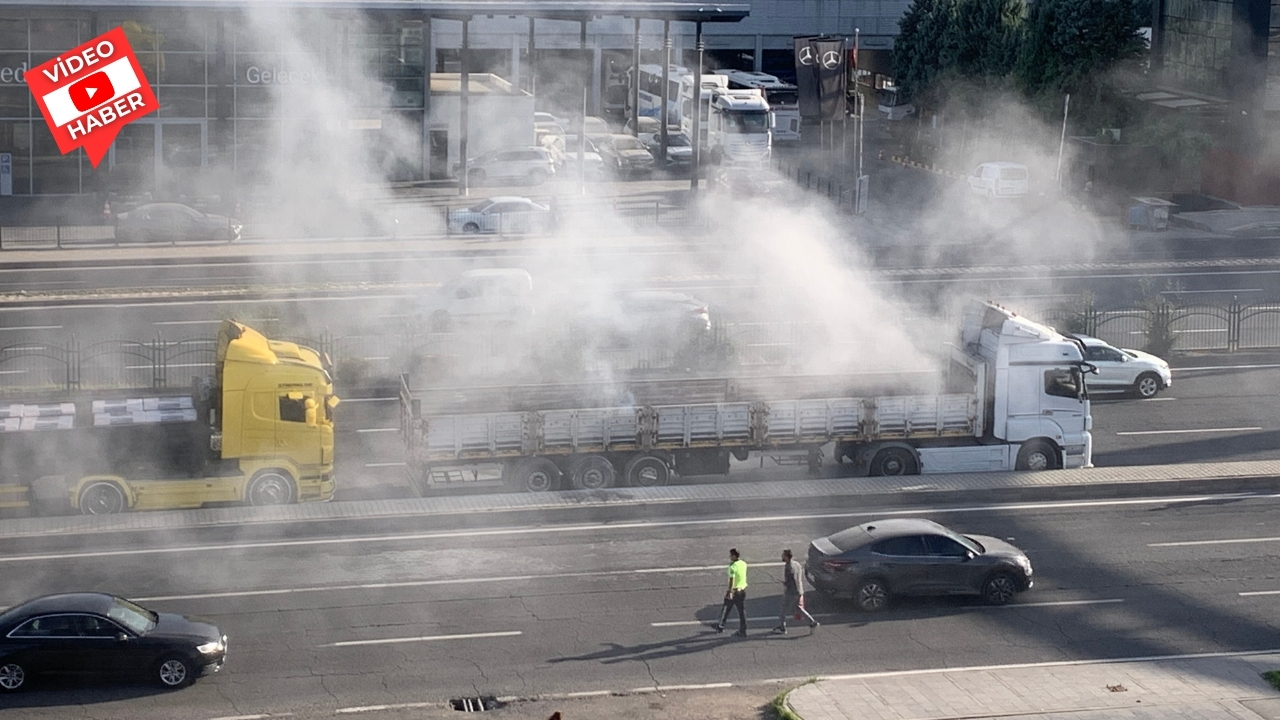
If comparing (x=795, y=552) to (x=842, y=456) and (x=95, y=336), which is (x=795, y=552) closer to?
(x=842, y=456)

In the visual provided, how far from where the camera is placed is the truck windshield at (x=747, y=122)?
52.7 meters

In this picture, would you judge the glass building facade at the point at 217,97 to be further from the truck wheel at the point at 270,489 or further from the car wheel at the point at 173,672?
the car wheel at the point at 173,672

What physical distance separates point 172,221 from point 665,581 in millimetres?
24086

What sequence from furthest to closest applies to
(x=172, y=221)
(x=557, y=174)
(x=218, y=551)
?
1. (x=557, y=174)
2. (x=172, y=221)
3. (x=218, y=551)

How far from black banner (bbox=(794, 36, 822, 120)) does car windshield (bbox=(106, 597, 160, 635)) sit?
31.6 metres

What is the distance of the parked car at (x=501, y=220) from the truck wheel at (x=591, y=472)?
17.9 metres

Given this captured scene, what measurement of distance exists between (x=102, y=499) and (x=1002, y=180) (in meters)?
31.9

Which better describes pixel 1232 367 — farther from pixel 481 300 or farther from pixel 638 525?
pixel 638 525

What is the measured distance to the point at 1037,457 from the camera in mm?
24062

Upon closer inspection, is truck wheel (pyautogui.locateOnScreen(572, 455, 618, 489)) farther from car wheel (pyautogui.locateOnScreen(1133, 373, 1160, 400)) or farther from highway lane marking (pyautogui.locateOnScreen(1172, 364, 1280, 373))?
highway lane marking (pyautogui.locateOnScreen(1172, 364, 1280, 373))

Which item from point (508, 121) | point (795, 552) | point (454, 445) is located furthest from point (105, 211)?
point (795, 552)

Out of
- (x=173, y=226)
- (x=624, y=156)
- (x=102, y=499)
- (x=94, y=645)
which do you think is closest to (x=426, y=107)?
(x=624, y=156)

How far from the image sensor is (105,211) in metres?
41.5

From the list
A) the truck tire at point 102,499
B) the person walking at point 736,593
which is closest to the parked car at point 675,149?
the truck tire at point 102,499
